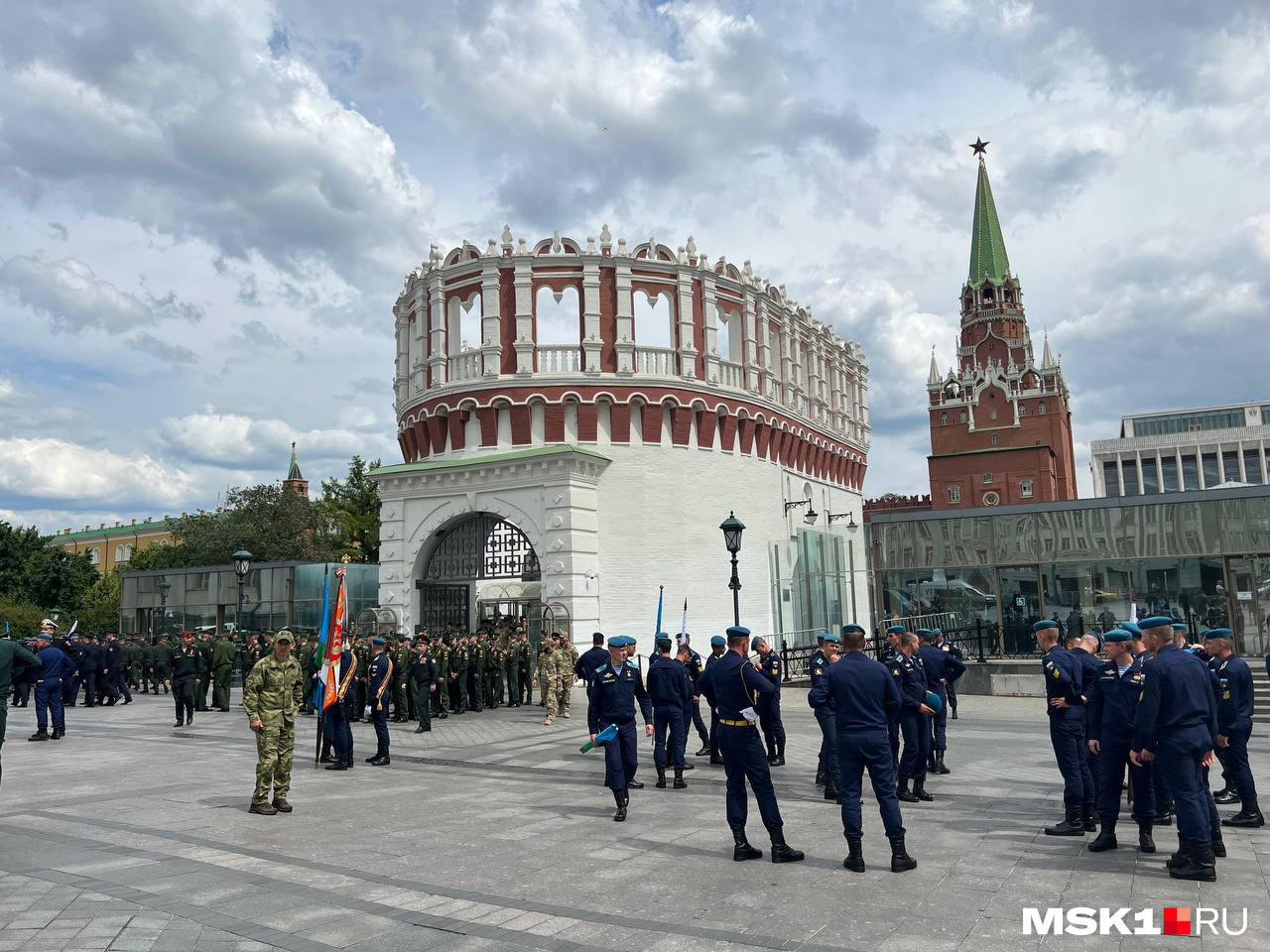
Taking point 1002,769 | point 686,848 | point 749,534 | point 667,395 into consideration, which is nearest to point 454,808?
point 686,848

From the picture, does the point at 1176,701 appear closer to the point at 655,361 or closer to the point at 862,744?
the point at 862,744

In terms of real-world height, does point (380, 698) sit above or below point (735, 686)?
below

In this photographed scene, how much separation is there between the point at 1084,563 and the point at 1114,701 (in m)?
22.0

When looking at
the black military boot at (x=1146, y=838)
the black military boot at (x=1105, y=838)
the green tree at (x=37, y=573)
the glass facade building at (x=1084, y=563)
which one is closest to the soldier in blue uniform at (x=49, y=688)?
the black military boot at (x=1105, y=838)

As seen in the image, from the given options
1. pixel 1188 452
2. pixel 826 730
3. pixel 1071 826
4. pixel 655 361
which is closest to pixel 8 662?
pixel 826 730

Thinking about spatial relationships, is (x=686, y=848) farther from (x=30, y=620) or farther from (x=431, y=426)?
(x=30, y=620)

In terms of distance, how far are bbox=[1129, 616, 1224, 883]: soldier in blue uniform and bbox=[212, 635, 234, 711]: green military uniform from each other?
1949cm

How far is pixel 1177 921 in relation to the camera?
5.91m

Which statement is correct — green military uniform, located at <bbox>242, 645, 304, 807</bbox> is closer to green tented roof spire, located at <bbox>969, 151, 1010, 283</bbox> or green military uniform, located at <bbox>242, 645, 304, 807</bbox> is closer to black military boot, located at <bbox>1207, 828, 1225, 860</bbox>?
black military boot, located at <bbox>1207, 828, 1225, 860</bbox>

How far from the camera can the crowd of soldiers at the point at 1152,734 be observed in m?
7.09

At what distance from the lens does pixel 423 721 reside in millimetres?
17750

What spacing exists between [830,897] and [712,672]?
219cm

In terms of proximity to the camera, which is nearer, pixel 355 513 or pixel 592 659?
pixel 592 659

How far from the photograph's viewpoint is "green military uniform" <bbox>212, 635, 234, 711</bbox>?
21250mm
